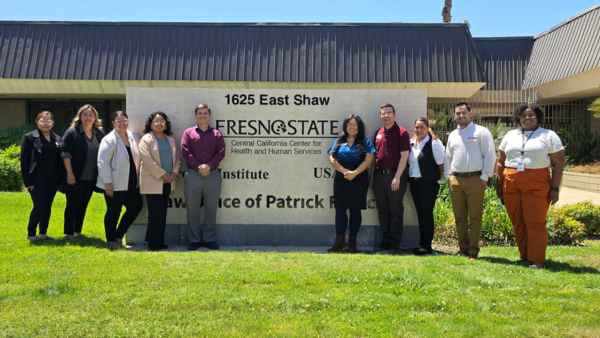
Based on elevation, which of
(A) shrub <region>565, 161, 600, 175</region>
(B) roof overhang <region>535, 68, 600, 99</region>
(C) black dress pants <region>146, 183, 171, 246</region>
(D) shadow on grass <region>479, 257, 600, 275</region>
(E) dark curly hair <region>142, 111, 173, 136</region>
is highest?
(B) roof overhang <region>535, 68, 600, 99</region>

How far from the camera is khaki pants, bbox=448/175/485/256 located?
6.45 m

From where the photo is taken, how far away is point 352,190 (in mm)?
7008

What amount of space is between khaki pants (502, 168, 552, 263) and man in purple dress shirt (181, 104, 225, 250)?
3.86m

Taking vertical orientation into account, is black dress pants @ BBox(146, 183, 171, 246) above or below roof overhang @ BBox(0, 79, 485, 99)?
below

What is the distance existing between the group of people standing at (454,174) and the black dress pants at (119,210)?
2.88m

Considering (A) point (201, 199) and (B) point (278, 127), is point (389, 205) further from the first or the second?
(A) point (201, 199)

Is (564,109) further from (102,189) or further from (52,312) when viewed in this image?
(52,312)

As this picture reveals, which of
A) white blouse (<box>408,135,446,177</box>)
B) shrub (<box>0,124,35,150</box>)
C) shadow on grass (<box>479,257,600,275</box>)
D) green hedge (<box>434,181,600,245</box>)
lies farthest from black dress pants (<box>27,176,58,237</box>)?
shrub (<box>0,124,35,150</box>)

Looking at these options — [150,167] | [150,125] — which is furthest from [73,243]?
[150,125]

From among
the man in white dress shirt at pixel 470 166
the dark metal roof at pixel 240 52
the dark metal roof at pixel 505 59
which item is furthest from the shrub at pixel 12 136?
the dark metal roof at pixel 505 59

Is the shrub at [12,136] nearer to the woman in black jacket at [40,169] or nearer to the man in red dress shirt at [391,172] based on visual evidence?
the woman in black jacket at [40,169]

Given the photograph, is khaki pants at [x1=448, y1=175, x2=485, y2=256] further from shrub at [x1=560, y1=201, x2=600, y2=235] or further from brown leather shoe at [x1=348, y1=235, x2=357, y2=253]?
shrub at [x1=560, y1=201, x2=600, y2=235]

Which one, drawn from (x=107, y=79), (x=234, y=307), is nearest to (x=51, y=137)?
(x=234, y=307)

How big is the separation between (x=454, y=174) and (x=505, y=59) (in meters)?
14.8
